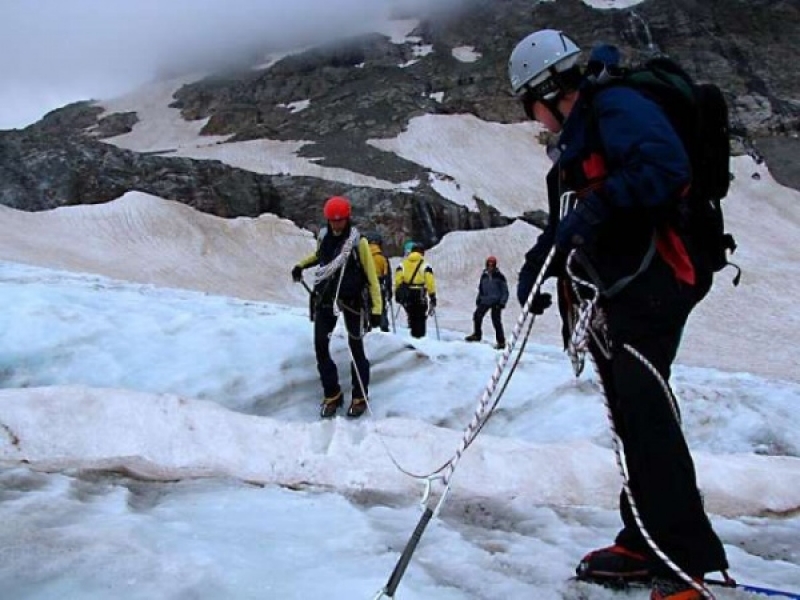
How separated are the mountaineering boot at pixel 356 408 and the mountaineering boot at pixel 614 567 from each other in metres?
3.77

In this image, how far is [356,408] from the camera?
655 centimetres

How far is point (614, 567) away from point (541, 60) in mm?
1887

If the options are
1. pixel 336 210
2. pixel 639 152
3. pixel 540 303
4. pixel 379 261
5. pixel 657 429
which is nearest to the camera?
pixel 639 152

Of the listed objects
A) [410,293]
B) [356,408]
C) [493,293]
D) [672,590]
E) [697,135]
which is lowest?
[493,293]

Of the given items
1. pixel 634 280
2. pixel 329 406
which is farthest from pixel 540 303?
pixel 329 406

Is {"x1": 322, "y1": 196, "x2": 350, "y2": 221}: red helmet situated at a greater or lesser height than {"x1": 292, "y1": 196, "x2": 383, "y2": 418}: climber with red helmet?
greater

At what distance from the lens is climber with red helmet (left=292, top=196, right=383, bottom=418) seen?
6.58 m

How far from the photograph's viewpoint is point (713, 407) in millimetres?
6352

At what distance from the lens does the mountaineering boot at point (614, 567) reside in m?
2.76

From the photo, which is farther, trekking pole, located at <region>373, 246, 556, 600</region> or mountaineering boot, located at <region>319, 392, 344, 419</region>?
mountaineering boot, located at <region>319, 392, 344, 419</region>

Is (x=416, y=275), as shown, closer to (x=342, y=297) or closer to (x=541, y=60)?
(x=342, y=297)

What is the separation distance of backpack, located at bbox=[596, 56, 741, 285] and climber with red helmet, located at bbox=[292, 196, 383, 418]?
13.1 ft

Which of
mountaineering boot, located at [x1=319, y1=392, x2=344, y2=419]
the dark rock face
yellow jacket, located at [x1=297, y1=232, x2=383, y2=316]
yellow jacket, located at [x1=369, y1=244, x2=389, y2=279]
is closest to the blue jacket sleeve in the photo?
yellow jacket, located at [x1=297, y1=232, x2=383, y2=316]

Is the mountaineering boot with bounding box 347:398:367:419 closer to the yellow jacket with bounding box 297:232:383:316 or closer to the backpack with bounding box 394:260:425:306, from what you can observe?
the yellow jacket with bounding box 297:232:383:316
